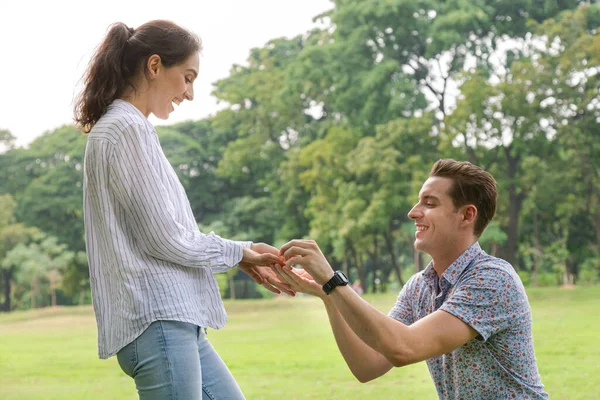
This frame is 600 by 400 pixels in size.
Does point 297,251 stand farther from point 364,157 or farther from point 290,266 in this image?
point 364,157

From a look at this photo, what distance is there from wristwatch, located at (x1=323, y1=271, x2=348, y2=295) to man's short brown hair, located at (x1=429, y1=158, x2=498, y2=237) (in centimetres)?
35

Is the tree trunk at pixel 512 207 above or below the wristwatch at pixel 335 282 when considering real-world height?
above

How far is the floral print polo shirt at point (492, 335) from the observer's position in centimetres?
138

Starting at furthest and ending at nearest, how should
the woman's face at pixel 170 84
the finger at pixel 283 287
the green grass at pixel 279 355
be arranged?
1. the green grass at pixel 279 355
2. the finger at pixel 283 287
3. the woman's face at pixel 170 84

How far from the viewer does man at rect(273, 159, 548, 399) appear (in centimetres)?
129

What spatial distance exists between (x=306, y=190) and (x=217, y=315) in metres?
10.7

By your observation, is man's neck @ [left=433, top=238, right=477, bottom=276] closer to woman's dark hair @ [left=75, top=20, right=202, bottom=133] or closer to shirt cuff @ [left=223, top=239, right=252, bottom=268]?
shirt cuff @ [left=223, top=239, right=252, bottom=268]

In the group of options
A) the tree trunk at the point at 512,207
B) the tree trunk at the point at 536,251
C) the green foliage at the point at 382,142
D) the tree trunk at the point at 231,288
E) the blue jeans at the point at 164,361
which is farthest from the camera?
the tree trunk at the point at 231,288

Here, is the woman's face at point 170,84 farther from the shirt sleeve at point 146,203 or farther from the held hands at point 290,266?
the held hands at point 290,266

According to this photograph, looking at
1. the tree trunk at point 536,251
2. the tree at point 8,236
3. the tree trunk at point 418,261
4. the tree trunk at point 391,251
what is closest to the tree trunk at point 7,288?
the tree at point 8,236

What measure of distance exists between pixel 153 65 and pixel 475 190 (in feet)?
→ 2.10

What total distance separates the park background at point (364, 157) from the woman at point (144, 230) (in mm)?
7005

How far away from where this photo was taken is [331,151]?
11680 mm

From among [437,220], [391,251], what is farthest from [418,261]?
[437,220]
